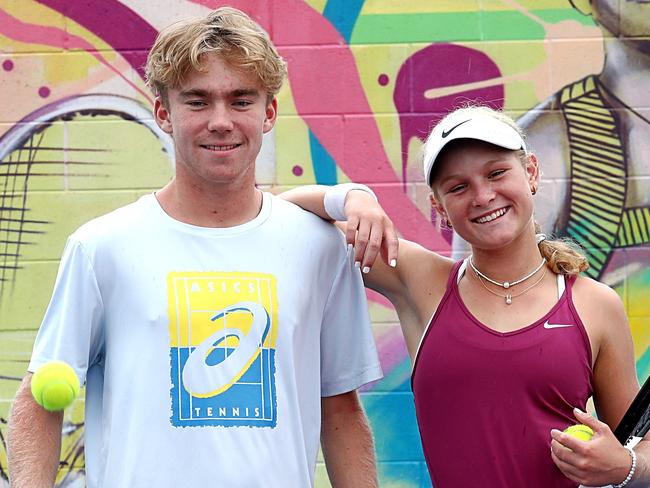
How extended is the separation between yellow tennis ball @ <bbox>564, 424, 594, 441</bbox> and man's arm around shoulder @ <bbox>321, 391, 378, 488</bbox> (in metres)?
0.55

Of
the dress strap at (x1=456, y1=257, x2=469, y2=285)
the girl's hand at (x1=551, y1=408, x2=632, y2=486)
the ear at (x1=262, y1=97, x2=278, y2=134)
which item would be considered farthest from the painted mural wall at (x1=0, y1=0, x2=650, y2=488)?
the girl's hand at (x1=551, y1=408, x2=632, y2=486)

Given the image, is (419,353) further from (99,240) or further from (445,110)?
(445,110)

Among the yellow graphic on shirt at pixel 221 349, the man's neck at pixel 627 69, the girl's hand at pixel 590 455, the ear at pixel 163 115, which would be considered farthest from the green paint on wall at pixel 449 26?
the girl's hand at pixel 590 455

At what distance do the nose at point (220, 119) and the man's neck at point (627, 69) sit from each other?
249 cm

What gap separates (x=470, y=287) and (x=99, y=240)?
0.96 m

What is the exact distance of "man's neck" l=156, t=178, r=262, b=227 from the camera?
8.38 feet

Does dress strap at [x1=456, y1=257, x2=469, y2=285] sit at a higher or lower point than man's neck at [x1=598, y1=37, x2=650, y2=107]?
lower

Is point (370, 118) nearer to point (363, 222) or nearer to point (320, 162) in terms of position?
point (320, 162)

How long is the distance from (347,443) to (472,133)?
861mm

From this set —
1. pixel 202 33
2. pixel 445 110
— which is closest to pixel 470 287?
pixel 202 33

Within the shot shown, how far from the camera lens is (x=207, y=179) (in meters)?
2.51

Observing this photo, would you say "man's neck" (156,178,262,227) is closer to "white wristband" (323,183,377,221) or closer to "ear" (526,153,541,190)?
"white wristband" (323,183,377,221)

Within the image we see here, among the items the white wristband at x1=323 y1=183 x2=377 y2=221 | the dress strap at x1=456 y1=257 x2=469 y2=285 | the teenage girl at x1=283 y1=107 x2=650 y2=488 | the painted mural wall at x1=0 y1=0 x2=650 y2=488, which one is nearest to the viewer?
the teenage girl at x1=283 y1=107 x2=650 y2=488

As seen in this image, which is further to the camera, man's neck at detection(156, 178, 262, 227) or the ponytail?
the ponytail
